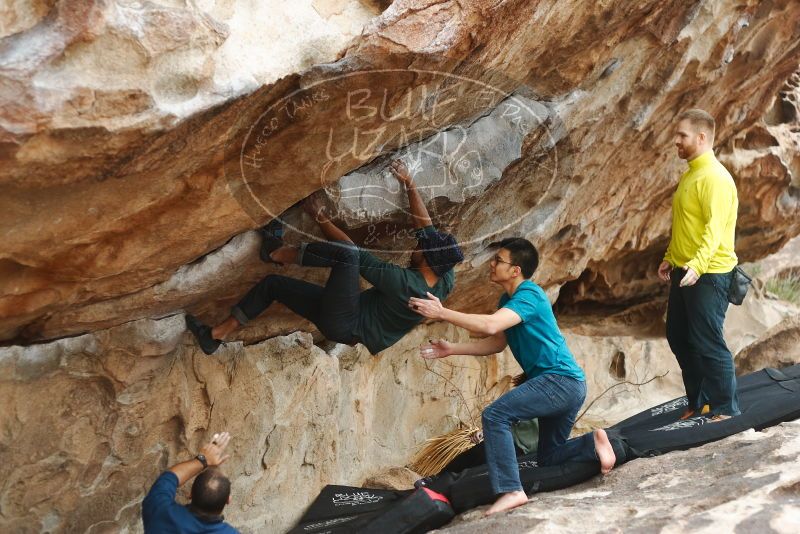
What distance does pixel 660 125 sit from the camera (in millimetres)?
5098

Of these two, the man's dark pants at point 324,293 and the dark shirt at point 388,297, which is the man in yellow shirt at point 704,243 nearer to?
the dark shirt at point 388,297

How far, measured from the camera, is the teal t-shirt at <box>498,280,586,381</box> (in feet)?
12.3

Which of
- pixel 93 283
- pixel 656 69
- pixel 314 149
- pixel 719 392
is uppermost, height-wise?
pixel 656 69

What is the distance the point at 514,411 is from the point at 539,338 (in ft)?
1.06

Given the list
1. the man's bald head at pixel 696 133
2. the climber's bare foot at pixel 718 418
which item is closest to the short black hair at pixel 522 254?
the man's bald head at pixel 696 133

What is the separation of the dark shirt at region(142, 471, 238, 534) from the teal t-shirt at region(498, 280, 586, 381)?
1.37 m

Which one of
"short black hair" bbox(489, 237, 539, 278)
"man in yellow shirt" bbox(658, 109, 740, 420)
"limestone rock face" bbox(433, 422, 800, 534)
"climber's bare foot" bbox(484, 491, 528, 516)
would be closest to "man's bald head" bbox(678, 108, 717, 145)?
"man in yellow shirt" bbox(658, 109, 740, 420)

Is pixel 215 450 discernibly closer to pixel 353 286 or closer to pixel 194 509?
pixel 194 509

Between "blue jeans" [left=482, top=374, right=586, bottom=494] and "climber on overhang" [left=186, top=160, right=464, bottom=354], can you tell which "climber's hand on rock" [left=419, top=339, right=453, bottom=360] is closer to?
"climber on overhang" [left=186, top=160, right=464, bottom=354]

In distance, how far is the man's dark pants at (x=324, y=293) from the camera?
3814 millimetres

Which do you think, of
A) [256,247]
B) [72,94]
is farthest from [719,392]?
[72,94]

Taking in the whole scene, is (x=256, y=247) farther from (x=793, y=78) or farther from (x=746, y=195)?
(x=793, y=78)

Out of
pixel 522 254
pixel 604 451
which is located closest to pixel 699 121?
pixel 522 254

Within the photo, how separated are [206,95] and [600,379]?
15.1 feet
